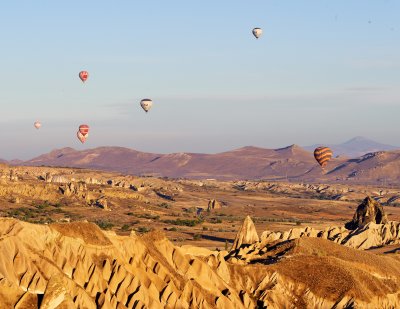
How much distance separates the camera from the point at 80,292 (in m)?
60.1

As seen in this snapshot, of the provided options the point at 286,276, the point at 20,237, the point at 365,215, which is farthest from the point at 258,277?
the point at 365,215

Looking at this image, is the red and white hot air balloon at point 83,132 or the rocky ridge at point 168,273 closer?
the rocky ridge at point 168,273

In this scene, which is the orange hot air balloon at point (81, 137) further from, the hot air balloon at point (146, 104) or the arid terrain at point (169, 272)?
the arid terrain at point (169, 272)

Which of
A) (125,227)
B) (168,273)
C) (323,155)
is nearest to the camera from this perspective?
(168,273)

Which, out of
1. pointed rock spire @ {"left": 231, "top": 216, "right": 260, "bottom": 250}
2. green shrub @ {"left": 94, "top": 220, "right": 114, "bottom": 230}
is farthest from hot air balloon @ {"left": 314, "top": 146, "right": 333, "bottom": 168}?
pointed rock spire @ {"left": 231, "top": 216, "right": 260, "bottom": 250}

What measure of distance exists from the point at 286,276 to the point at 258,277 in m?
2.79

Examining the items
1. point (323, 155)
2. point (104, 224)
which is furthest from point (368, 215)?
point (104, 224)

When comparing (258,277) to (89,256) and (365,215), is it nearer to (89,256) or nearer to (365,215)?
(89,256)

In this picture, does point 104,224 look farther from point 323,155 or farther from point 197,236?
point 323,155

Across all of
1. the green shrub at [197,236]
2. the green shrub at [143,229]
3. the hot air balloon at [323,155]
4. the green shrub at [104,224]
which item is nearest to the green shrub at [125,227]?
the green shrub at [104,224]

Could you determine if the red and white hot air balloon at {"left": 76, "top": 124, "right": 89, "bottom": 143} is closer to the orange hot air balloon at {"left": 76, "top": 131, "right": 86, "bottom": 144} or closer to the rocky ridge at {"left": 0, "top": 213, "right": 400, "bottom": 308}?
the orange hot air balloon at {"left": 76, "top": 131, "right": 86, "bottom": 144}

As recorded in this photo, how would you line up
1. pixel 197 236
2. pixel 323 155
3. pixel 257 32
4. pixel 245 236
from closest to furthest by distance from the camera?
1. pixel 245 236
2. pixel 197 236
3. pixel 323 155
4. pixel 257 32

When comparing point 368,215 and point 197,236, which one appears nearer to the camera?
point 368,215

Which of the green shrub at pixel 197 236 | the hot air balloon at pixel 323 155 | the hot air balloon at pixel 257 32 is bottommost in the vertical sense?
the green shrub at pixel 197 236
